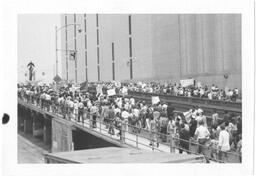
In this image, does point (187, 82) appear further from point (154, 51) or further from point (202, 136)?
point (202, 136)

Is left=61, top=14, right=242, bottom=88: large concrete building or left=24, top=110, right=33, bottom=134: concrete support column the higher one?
left=61, top=14, right=242, bottom=88: large concrete building

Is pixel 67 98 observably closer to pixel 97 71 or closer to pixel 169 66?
pixel 169 66

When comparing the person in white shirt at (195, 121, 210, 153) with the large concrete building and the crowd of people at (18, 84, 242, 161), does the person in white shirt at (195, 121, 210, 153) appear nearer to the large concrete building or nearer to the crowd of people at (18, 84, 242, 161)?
the crowd of people at (18, 84, 242, 161)

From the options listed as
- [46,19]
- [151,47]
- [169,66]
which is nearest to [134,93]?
[169,66]

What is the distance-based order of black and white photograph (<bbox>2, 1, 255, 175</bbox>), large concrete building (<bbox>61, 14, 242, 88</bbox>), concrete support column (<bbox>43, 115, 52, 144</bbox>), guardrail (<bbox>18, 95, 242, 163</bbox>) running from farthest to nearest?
concrete support column (<bbox>43, 115, 52, 144</bbox>) → large concrete building (<bbox>61, 14, 242, 88</bbox>) → guardrail (<bbox>18, 95, 242, 163</bbox>) → black and white photograph (<bbox>2, 1, 255, 175</bbox>)

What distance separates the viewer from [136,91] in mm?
26562

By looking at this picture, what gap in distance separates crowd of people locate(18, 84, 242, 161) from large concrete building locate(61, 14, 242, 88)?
297 cm

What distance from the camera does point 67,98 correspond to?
21.1 meters

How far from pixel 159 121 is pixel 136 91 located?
11610mm

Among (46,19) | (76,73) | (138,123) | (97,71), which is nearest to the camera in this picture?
(46,19)

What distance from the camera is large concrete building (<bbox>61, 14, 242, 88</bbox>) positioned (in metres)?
24.0

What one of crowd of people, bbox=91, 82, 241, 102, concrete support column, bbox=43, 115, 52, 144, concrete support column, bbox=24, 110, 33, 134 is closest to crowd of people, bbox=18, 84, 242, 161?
crowd of people, bbox=91, 82, 241, 102

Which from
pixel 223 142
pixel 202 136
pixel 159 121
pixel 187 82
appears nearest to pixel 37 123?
pixel 187 82
